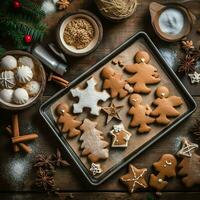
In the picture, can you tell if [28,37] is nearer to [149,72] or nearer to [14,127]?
[14,127]

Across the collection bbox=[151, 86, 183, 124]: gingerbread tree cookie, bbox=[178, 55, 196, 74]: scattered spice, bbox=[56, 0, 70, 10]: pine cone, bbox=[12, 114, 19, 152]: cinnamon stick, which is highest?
bbox=[56, 0, 70, 10]: pine cone

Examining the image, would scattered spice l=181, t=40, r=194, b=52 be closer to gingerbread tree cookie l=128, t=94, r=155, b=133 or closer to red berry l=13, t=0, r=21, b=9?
gingerbread tree cookie l=128, t=94, r=155, b=133

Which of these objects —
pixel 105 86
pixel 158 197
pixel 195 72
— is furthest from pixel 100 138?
pixel 195 72

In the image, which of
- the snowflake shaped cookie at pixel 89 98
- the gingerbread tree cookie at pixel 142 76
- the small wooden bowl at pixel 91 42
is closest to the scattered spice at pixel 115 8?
the small wooden bowl at pixel 91 42

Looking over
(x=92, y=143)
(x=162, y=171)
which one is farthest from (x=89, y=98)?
(x=162, y=171)

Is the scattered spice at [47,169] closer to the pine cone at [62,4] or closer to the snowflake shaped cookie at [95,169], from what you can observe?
the snowflake shaped cookie at [95,169]

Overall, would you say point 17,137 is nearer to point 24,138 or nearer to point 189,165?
point 24,138

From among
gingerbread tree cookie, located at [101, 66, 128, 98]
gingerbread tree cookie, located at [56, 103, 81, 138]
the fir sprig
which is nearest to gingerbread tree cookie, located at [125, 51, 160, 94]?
gingerbread tree cookie, located at [101, 66, 128, 98]
